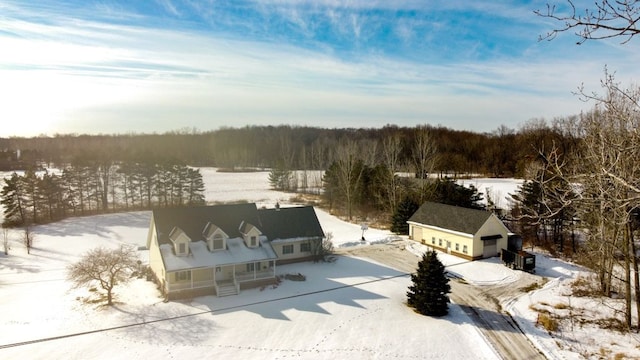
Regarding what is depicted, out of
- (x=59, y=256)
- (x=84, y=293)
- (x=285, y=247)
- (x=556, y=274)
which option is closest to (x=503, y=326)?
(x=556, y=274)

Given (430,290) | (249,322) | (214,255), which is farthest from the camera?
(214,255)

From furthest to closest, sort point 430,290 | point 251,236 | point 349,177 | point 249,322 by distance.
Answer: point 349,177, point 251,236, point 430,290, point 249,322

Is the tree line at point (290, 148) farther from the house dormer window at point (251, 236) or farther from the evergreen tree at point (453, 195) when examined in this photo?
the house dormer window at point (251, 236)

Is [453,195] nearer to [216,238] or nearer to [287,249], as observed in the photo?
[287,249]

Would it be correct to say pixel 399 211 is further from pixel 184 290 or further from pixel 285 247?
pixel 184 290

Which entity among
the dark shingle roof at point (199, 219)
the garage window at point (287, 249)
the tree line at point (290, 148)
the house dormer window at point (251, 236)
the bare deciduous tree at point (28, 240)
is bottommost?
the bare deciduous tree at point (28, 240)

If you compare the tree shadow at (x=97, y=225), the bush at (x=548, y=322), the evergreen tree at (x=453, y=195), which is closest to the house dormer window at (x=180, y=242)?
the tree shadow at (x=97, y=225)

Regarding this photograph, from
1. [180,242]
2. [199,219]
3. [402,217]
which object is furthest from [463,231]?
[180,242]
